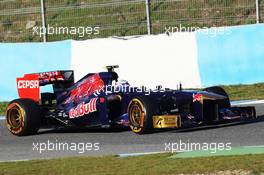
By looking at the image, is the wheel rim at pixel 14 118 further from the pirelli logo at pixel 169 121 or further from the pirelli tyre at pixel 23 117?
the pirelli logo at pixel 169 121

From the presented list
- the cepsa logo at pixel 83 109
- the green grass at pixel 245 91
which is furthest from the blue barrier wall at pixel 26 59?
the cepsa logo at pixel 83 109

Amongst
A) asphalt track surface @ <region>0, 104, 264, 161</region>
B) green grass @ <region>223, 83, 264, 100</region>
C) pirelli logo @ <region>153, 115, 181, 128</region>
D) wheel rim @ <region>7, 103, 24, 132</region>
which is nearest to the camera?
asphalt track surface @ <region>0, 104, 264, 161</region>

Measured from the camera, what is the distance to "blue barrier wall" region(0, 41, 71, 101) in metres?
17.6

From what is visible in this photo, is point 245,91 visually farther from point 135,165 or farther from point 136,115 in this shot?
point 135,165

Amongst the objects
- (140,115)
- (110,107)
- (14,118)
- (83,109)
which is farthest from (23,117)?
(140,115)

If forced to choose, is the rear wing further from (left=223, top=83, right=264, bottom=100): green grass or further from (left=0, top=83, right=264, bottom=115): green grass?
(left=223, top=83, right=264, bottom=100): green grass

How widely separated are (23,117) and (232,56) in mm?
6093

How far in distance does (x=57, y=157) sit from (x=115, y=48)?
7.75m

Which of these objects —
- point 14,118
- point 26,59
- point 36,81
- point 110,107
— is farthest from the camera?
point 26,59

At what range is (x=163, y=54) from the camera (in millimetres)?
17000

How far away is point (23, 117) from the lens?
12.2 meters

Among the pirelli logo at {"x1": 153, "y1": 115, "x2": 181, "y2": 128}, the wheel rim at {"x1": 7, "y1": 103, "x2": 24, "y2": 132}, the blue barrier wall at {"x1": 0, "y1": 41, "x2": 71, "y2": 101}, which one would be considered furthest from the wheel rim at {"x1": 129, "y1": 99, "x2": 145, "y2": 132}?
the blue barrier wall at {"x1": 0, "y1": 41, "x2": 71, "y2": 101}

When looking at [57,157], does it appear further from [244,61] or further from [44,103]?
[244,61]

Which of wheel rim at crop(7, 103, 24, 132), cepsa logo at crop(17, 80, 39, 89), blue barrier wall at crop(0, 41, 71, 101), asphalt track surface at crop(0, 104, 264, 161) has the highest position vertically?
blue barrier wall at crop(0, 41, 71, 101)
